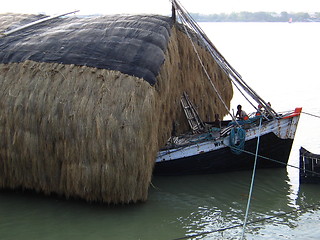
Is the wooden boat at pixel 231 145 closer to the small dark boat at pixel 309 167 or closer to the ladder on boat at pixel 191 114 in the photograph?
the ladder on boat at pixel 191 114

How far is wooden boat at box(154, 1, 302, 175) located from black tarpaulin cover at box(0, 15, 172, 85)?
4.64ft

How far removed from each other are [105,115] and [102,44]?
2.33 metres

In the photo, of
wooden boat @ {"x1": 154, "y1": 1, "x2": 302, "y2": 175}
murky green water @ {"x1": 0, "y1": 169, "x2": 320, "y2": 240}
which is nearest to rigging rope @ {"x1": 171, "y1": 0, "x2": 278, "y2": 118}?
wooden boat @ {"x1": 154, "y1": 1, "x2": 302, "y2": 175}

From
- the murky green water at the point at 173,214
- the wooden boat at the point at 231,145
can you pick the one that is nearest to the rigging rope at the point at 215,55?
the wooden boat at the point at 231,145

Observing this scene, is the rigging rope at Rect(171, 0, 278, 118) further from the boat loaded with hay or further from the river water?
the river water

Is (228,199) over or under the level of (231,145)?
under

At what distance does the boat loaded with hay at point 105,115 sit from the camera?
1038 centimetres

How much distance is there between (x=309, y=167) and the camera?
1256cm

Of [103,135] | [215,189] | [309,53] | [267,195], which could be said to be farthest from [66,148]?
[309,53]

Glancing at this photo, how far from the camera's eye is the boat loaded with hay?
34.0ft

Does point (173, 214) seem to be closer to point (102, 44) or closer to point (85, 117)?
point (85, 117)

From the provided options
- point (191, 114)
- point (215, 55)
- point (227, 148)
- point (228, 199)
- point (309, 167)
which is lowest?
point (228, 199)

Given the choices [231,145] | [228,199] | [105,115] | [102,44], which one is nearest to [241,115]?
[231,145]

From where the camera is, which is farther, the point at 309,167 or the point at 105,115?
the point at 309,167
